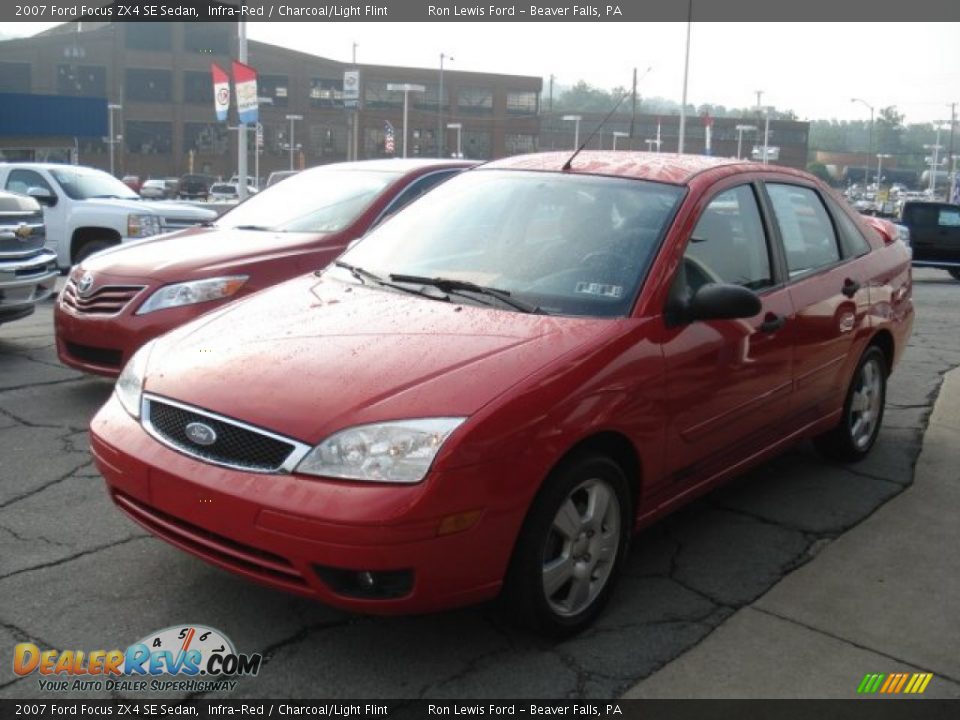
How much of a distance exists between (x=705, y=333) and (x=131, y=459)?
215 cm

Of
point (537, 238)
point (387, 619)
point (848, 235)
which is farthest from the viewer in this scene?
point (848, 235)

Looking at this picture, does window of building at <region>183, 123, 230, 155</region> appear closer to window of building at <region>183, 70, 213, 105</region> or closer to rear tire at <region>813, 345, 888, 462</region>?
window of building at <region>183, 70, 213, 105</region>

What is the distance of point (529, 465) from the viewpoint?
298cm

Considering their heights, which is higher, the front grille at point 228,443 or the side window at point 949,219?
the side window at point 949,219

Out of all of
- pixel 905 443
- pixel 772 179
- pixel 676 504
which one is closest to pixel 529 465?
pixel 676 504

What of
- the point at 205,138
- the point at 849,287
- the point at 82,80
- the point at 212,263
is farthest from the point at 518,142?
the point at 849,287

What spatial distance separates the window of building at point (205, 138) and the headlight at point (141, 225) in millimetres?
68613

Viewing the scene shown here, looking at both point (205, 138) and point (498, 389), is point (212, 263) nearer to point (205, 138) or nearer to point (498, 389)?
point (498, 389)

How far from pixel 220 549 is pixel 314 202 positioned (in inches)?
176

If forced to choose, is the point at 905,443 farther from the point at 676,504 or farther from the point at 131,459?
the point at 131,459

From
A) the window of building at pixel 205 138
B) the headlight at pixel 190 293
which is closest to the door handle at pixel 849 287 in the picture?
the headlight at pixel 190 293

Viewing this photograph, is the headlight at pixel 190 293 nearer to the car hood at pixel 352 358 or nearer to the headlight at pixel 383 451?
the car hood at pixel 352 358

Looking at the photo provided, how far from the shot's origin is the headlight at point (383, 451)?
284 centimetres

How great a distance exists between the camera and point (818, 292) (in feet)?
15.5
